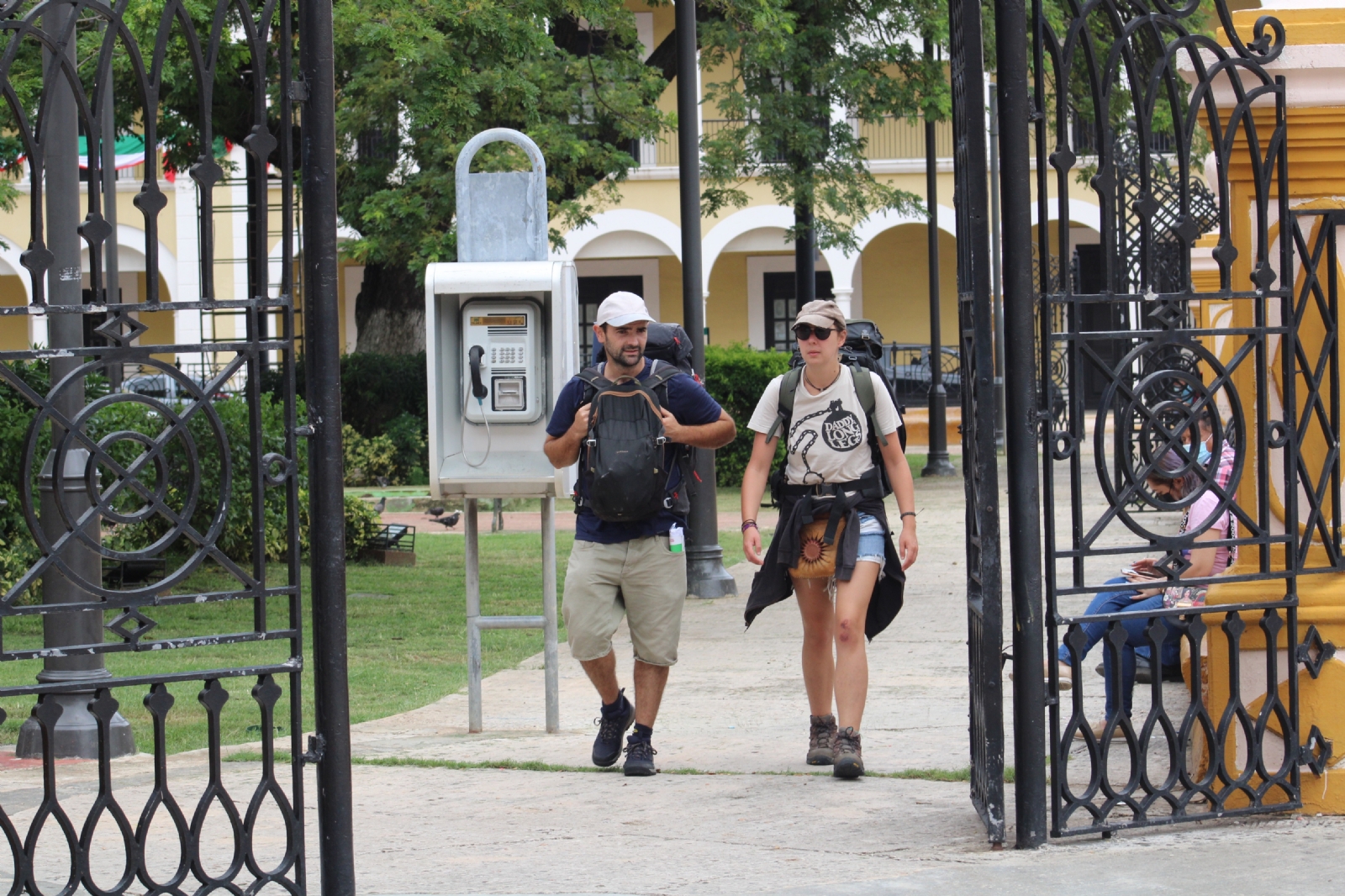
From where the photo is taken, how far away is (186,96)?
14.3 m

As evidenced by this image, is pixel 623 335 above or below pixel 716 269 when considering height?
below

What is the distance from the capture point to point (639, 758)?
6.18 metres

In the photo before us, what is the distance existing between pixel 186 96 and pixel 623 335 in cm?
951

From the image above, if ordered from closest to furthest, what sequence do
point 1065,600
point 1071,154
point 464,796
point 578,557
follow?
point 1071,154 → point 464,796 → point 578,557 → point 1065,600

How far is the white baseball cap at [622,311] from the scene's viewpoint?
612cm

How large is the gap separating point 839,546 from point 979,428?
→ 1.07m

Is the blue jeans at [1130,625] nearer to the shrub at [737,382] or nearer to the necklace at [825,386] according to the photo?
the necklace at [825,386]

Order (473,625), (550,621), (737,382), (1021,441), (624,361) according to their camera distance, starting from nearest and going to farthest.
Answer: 1. (1021,441)
2. (624,361)
3. (550,621)
4. (473,625)
5. (737,382)

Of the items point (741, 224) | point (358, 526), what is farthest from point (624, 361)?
point (741, 224)

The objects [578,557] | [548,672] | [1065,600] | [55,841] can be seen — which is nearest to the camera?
[55,841]

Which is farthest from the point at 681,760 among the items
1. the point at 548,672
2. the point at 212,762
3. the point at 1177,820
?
the point at 212,762

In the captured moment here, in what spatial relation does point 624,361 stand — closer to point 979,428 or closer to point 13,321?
point 979,428

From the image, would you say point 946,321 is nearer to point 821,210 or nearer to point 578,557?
point 821,210

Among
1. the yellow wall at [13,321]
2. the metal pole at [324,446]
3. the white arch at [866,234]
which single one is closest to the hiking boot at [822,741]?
the metal pole at [324,446]
